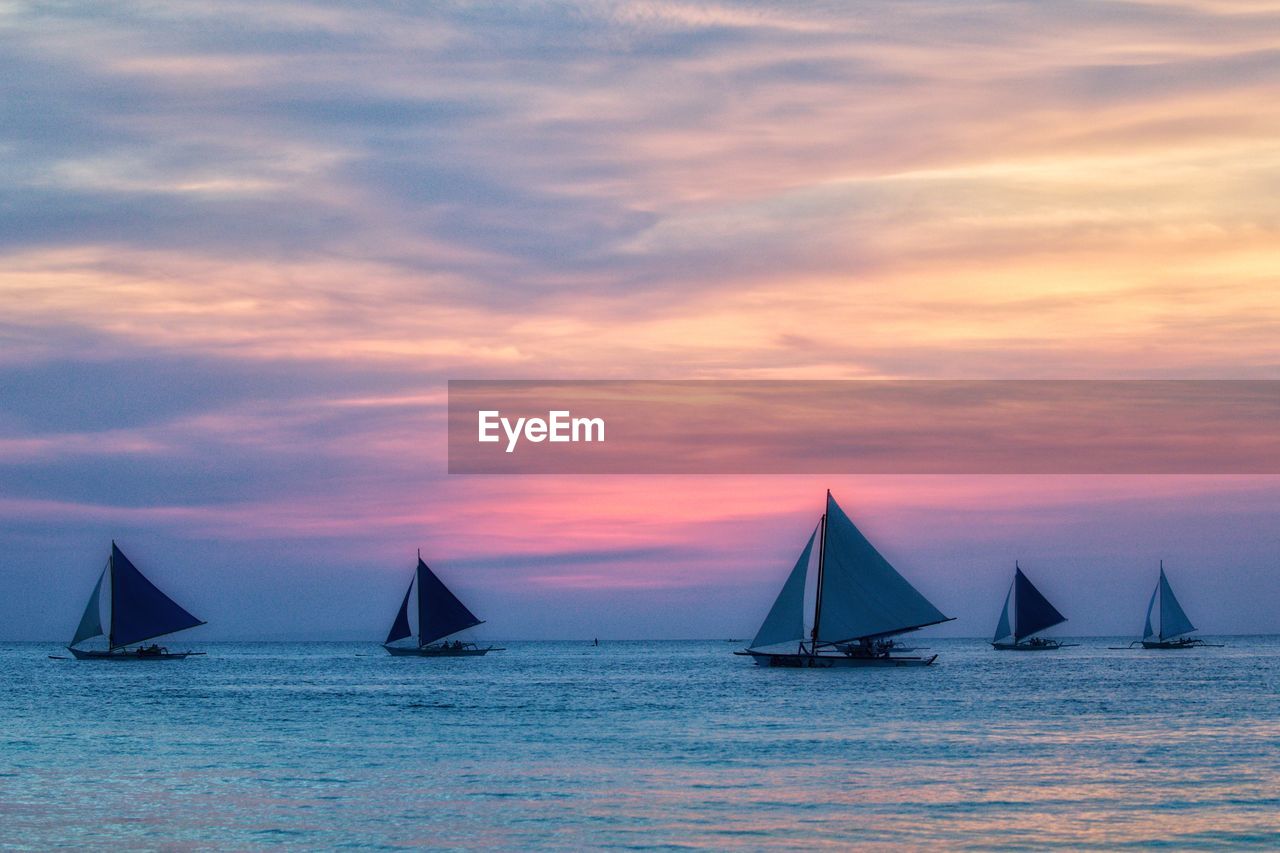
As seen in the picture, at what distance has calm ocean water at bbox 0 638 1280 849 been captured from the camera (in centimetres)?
2859

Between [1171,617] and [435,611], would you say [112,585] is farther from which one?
[1171,617]

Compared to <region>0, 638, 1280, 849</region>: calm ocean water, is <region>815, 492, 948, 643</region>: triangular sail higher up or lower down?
higher up

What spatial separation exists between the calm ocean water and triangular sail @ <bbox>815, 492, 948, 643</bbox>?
5528 millimetres

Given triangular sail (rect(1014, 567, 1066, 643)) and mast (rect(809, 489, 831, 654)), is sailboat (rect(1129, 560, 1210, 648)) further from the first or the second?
mast (rect(809, 489, 831, 654))

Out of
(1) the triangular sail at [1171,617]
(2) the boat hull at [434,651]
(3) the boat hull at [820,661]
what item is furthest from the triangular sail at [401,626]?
(1) the triangular sail at [1171,617]

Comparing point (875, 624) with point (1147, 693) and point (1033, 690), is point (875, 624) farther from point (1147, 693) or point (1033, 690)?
point (1147, 693)

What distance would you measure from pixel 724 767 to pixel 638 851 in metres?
12.6

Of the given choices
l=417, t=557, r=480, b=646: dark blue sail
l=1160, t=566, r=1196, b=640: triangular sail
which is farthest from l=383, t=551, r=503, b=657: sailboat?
l=1160, t=566, r=1196, b=640: triangular sail

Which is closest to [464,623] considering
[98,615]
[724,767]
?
[98,615]

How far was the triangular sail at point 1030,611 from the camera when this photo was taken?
423ft

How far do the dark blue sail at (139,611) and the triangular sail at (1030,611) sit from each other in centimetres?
6881

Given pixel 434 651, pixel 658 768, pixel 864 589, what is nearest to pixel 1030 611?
pixel 434 651

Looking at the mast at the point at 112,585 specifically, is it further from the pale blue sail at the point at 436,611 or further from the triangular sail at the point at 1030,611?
the triangular sail at the point at 1030,611

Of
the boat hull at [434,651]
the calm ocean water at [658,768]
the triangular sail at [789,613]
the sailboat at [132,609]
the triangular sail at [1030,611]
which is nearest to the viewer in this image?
the calm ocean water at [658,768]
